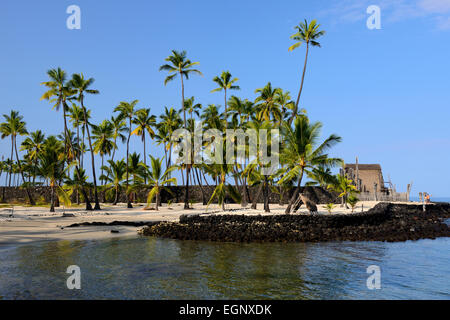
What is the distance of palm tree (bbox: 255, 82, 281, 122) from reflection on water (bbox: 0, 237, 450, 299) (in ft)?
79.8

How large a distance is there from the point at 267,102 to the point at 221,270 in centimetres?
3075

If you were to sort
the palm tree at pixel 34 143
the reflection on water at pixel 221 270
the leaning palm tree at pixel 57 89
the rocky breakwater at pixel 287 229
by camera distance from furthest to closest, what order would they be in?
1. the palm tree at pixel 34 143
2. the leaning palm tree at pixel 57 89
3. the rocky breakwater at pixel 287 229
4. the reflection on water at pixel 221 270

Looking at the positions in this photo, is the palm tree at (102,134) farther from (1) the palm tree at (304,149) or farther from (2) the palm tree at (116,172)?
(1) the palm tree at (304,149)

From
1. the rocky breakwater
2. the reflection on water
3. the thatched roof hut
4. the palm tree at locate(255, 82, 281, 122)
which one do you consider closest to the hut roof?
the thatched roof hut

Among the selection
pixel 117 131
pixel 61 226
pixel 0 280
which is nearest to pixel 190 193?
pixel 117 131

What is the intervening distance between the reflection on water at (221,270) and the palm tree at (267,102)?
79.8 ft

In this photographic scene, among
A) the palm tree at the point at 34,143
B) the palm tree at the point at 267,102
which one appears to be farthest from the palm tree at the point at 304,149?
the palm tree at the point at 34,143

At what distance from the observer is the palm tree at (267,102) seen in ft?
131

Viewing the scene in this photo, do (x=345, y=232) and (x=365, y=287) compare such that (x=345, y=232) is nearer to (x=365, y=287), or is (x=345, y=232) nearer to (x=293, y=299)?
(x=365, y=287)

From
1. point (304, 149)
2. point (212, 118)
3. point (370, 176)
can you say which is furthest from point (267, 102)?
point (370, 176)

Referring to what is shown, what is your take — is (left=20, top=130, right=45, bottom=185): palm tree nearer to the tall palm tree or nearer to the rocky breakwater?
the tall palm tree

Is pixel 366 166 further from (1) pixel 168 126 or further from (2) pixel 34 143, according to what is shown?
(2) pixel 34 143

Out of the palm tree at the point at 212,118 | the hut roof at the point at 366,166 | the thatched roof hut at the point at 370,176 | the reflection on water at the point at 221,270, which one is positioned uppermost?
the palm tree at the point at 212,118

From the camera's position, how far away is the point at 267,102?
1594 inches
